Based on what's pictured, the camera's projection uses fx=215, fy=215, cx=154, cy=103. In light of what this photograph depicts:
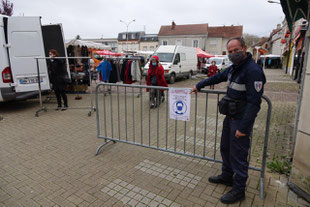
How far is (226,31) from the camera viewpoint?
53.5m

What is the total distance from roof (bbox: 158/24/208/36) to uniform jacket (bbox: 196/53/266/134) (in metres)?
51.2

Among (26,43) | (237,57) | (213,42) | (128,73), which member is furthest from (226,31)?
(237,57)

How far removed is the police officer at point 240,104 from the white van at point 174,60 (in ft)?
40.8

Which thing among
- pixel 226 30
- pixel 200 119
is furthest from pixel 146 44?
pixel 200 119

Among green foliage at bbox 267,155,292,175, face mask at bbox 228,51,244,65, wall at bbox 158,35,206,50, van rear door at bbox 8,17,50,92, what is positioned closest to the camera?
face mask at bbox 228,51,244,65

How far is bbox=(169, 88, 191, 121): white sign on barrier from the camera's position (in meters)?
3.51

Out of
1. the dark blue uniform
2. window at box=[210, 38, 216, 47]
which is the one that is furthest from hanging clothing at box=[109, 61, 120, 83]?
window at box=[210, 38, 216, 47]

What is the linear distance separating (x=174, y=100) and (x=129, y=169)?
1.40 m

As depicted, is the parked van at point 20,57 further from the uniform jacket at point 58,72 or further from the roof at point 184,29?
the roof at point 184,29

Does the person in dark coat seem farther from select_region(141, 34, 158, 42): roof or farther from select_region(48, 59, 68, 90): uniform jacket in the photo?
select_region(141, 34, 158, 42): roof

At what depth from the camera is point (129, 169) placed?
12.0 ft

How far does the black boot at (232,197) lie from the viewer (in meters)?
2.80

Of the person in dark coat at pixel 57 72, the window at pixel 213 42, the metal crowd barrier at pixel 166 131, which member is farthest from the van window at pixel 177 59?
the window at pixel 213 42

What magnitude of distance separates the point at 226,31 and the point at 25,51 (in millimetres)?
53956
